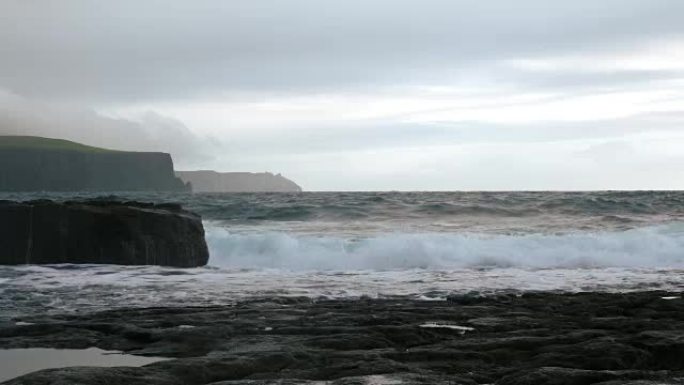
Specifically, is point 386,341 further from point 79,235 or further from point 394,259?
point 394,259

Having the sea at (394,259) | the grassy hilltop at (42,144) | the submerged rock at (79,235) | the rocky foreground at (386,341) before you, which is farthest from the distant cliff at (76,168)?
the rocky foreground at (386,341)

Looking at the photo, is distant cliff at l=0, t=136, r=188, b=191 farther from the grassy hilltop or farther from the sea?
the sea

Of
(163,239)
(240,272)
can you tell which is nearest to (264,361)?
(240,272)

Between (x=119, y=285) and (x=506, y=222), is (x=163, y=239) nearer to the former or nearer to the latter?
(x=119, y=285)

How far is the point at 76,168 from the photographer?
446 feet

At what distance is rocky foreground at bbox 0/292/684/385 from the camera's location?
5.94m

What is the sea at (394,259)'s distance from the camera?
12.4 meters

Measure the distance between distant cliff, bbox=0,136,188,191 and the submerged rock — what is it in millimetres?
118332

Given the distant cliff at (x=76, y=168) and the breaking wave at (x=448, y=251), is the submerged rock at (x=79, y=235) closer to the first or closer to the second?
the breaking wave at (x=448, y=251)

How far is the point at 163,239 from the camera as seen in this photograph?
1766cm

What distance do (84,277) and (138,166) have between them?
136m

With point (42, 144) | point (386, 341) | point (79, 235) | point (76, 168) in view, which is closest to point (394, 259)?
point (79, 235)

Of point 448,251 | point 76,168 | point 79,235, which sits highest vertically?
point 76,168

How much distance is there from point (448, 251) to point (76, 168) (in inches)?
4937
